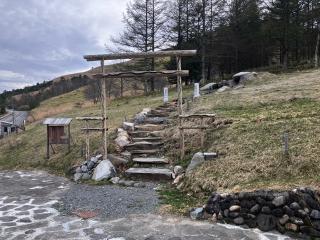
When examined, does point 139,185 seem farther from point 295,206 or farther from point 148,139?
point 295,206

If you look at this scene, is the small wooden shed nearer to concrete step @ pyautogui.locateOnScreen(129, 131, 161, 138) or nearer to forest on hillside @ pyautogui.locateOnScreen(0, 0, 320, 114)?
concrete step @ pyautogui.locateOnScreen(129, 131, 161, 138)

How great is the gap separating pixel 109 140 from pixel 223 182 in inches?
265

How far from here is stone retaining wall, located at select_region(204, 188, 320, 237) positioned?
7.11 meters

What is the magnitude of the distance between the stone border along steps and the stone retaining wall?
Result: 368cm

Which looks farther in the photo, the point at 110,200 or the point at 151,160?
the point at 151,160

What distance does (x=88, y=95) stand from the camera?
2365 inches

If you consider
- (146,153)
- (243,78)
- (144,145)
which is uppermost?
(243,78)

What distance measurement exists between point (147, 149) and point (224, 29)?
27.7 metres

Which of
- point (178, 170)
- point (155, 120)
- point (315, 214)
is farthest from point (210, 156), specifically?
point (155, 120)

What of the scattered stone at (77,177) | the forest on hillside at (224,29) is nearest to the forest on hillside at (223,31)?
the forest on hillside at (224,29)

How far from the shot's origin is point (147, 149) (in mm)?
13633

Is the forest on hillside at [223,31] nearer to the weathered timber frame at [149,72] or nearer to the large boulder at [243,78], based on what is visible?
the large boulder at [243,78]

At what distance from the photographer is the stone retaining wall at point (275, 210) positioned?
711cm

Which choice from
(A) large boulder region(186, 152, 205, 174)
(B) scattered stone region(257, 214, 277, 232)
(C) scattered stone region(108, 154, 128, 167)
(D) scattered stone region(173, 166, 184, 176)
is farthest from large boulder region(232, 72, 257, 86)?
(B) scattered stone region(257, 214, 277, 232)
